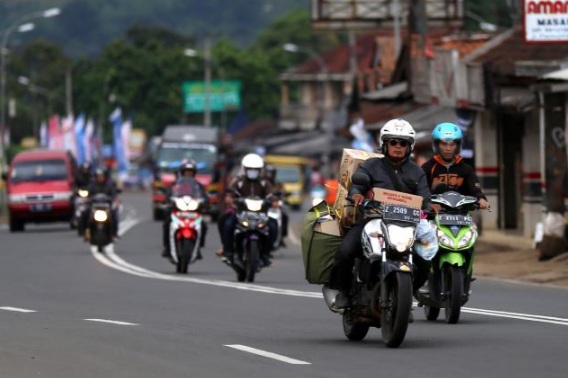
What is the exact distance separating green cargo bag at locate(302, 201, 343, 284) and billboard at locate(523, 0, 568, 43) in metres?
16.8

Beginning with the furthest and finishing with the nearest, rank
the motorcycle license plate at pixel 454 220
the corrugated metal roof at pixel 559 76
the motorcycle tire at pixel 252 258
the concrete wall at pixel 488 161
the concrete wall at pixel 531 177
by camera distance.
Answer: the concrete wall at pixel 488 161 → the concrete wall at pixel 531 177 → the corrugated metal roof at pixel 559 76 → the motorcycle tire at pixel 252 258 → the motorcycle license plate at pixel 454 220

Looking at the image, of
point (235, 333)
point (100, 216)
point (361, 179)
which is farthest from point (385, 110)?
point (361, 179)

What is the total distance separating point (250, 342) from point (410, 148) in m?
1.88

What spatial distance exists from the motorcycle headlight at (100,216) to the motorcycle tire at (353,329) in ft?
67.9

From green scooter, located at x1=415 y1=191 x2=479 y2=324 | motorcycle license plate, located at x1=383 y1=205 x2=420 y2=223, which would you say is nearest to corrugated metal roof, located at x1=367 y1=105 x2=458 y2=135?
green scooter, located at x1=415 y1=191 x2=479 y2=324

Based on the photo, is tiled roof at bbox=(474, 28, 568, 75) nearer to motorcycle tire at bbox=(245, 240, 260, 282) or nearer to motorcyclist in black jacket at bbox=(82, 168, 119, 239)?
motorcyclist in black jacket at bbox=(82, 168, 119, 239)

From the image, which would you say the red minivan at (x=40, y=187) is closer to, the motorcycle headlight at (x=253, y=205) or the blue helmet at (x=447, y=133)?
the motorcycle headlight at (x=253, y=205)

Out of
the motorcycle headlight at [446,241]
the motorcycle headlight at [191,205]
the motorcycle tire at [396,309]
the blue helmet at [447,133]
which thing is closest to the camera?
the motorcycle tire at [396,309]

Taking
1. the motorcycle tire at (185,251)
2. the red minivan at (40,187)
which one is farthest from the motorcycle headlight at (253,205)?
the red minivan at (40,187)

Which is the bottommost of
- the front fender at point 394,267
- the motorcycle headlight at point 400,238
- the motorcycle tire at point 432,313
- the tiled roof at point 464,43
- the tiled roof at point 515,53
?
the motorcycle tire at point 432,313

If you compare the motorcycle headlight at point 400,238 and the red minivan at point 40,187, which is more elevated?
the motorcycle headlight at point 400,238

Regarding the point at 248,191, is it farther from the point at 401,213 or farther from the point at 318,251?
the point at 401,213

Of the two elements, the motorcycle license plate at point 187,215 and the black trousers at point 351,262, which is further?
the motorcycle license plate at point 187,215

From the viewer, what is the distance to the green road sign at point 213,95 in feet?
396
